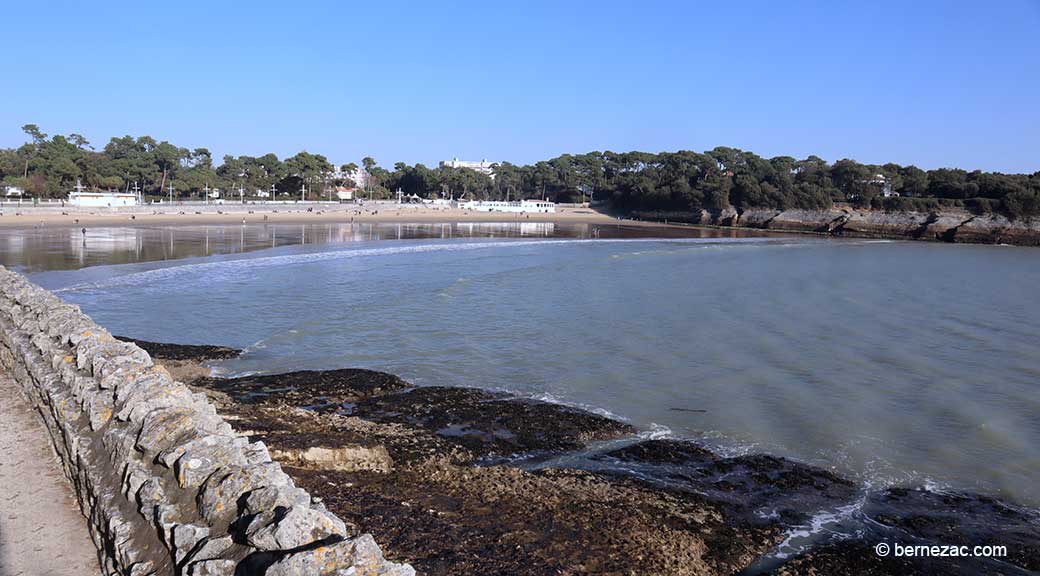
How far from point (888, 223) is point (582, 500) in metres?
83.5

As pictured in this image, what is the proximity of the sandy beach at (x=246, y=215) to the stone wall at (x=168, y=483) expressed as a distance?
5583 cm

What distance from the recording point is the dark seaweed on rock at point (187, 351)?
13.7 meters

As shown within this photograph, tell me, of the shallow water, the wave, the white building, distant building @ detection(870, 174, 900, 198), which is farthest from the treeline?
the shallow water

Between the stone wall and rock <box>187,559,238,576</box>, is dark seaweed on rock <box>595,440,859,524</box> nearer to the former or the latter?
the stone wall

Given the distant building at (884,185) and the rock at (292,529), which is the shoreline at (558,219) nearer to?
the distant building at (884,185)

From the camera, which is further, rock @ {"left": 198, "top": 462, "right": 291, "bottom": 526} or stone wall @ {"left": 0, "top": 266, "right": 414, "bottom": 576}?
rock @ {"left": 198, "top": 462, "right": 291, "bottom": 526}

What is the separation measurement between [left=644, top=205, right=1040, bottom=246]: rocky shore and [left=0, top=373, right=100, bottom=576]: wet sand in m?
80.8

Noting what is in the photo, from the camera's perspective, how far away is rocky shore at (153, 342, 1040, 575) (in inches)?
228

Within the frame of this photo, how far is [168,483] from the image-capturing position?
15.1 feet

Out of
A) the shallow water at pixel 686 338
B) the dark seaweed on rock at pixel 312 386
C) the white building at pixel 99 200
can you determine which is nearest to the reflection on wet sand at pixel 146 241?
the shallow water at pixel 686 338

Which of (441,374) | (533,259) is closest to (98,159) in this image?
(533,259)

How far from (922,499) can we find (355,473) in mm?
6725

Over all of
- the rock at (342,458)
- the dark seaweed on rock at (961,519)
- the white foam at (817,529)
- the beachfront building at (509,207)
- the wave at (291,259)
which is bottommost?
the dark seaweed on rock at (961,519)

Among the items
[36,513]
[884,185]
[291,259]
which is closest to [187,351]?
[36,513]
